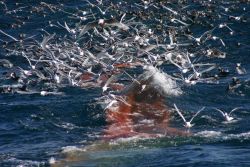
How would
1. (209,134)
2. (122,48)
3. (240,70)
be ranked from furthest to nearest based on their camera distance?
(122,48), (240,70), (209,134)

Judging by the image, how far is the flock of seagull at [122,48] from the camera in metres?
22.3

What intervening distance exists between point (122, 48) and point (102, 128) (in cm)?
618

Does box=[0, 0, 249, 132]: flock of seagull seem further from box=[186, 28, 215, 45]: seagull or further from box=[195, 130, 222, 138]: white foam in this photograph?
box=[195, 130, 222, 138]: white foam

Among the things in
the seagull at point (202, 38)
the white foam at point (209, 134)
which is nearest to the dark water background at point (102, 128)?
the white foam at point (209, 134)

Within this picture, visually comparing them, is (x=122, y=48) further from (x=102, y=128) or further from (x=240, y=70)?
(x=102, y=128)

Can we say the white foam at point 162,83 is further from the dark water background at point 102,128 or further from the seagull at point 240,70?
the seagull at point 240,70

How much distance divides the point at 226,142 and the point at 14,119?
6358 mm

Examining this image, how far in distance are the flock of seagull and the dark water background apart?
0.42 meters

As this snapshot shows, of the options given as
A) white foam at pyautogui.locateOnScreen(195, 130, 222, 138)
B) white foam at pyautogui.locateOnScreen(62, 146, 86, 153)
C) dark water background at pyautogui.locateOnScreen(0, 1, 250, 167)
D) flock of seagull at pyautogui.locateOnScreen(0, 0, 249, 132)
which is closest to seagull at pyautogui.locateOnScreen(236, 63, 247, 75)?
flock of seagull at pyautogui.locateOnScreen(0, 0, 249, 132)

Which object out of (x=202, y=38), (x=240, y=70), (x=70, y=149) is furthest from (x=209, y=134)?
(x=202, y=38)

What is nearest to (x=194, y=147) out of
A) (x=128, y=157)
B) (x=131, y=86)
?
(x=128, y=157)

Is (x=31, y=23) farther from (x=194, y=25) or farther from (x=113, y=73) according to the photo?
(x=113, y=73)

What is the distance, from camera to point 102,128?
18562mm

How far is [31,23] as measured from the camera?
1256 inches
